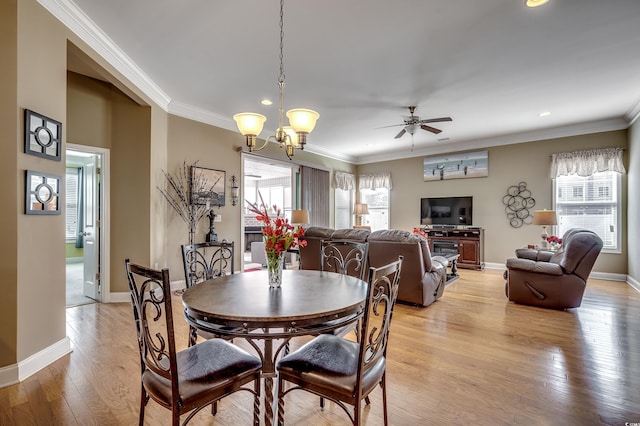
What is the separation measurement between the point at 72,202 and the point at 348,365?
29.2ft

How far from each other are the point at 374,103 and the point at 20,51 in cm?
392

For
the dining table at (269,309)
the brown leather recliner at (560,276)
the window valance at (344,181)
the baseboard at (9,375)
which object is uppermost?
the window valance at (344,181)

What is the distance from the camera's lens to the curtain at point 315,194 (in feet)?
23.4

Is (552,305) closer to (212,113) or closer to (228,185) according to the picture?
(228,185)

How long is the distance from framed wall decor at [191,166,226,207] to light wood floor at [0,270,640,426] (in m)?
2.01

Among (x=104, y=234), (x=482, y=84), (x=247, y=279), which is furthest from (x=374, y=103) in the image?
(x=104, y=234)

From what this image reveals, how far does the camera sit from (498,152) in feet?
22.1

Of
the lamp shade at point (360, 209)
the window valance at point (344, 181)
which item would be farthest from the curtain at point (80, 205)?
the lamp shade at point (360, 209)

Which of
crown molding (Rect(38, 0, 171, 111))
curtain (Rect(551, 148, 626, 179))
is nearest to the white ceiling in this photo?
crown molding (Rect(38, 0, 171, 111))

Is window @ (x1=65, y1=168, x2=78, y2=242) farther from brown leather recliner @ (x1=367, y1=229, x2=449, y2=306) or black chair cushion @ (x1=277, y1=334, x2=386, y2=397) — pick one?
black chair cushion @ (x1=277, y1=334, x2=386, y2=397)

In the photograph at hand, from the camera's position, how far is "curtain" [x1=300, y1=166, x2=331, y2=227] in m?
7.12

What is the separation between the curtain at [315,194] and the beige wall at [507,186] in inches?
88.1

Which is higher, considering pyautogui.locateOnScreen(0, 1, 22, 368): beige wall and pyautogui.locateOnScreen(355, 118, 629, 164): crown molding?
pyautogui.locateOnScreen(355, 118, 629, 164): crown molding

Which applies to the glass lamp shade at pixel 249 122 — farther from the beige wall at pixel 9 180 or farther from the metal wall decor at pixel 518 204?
the metal wall decor at pixel 518 204
